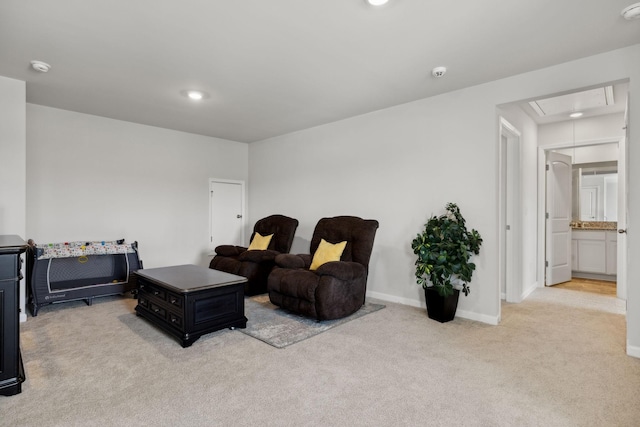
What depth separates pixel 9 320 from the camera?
79.4 inches

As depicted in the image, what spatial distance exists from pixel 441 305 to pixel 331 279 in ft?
3.70

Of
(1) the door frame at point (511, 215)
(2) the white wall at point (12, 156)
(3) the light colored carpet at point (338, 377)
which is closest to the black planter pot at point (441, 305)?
(3) the light colored carpet at point (338, 377)

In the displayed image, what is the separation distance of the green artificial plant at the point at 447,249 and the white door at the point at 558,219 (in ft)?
8.40

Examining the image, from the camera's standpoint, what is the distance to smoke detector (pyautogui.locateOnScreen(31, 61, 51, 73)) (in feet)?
9.80

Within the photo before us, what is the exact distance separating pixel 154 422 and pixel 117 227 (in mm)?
3730

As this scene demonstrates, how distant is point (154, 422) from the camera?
1.77 metres

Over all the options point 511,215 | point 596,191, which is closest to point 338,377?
point 511,215

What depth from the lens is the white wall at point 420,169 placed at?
2.89m

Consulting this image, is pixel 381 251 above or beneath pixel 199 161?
beneath

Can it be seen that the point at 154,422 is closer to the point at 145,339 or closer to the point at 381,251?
the point at 145,339

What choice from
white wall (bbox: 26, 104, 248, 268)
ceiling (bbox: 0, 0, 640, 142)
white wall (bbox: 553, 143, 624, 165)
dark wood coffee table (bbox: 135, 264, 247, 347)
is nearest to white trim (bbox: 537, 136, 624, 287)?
white wall (bbox: 553, 143, 624, 165)

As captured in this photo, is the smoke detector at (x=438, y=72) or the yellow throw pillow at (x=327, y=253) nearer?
the smoke detector at (x=438, y=72)

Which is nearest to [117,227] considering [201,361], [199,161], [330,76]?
[199,161]

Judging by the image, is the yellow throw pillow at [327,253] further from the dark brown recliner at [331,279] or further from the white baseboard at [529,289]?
the white baseboard at [529,289]
